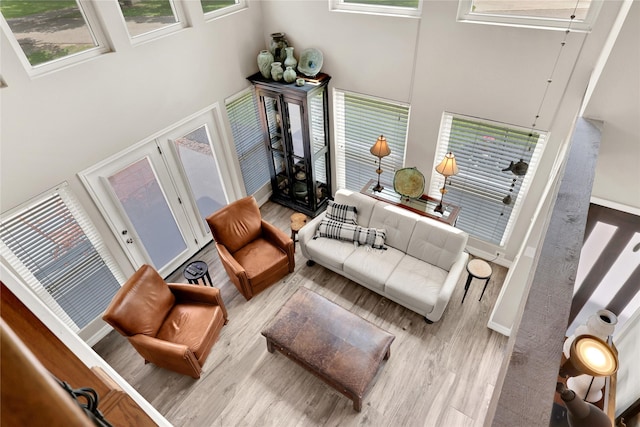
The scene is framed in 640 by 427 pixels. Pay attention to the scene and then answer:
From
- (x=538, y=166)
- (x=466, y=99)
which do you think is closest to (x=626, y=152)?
(x=538, y=166)

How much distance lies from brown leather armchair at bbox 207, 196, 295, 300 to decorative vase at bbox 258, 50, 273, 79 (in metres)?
1.63

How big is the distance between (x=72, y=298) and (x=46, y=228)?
0.80m

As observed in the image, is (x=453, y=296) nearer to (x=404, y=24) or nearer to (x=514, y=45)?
(x=514, y=45)

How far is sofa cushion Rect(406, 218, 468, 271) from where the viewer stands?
3992 millimetres

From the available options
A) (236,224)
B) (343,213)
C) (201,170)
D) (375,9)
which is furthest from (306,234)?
(375,9)

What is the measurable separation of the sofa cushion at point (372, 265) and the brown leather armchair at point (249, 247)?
0.77 metres

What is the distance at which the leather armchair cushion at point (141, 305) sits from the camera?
3236mm

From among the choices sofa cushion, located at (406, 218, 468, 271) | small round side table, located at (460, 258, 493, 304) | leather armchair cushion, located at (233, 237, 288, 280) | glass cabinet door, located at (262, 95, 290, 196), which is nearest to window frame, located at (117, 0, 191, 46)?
glass cabinet door, located at (262, 95, 290, 196)

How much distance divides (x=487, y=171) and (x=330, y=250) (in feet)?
6.61

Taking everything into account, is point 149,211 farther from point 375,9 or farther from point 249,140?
point 375,9

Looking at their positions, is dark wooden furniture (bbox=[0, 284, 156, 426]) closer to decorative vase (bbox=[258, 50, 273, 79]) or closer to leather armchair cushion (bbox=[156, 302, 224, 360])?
leather armchair cushion (bbox=[156, 302, 224, 360])

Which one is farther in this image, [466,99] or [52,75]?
[466,99]

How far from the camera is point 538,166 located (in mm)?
3729

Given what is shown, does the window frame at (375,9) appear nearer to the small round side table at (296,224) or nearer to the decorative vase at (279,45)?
the decorative vase at (279,45)
